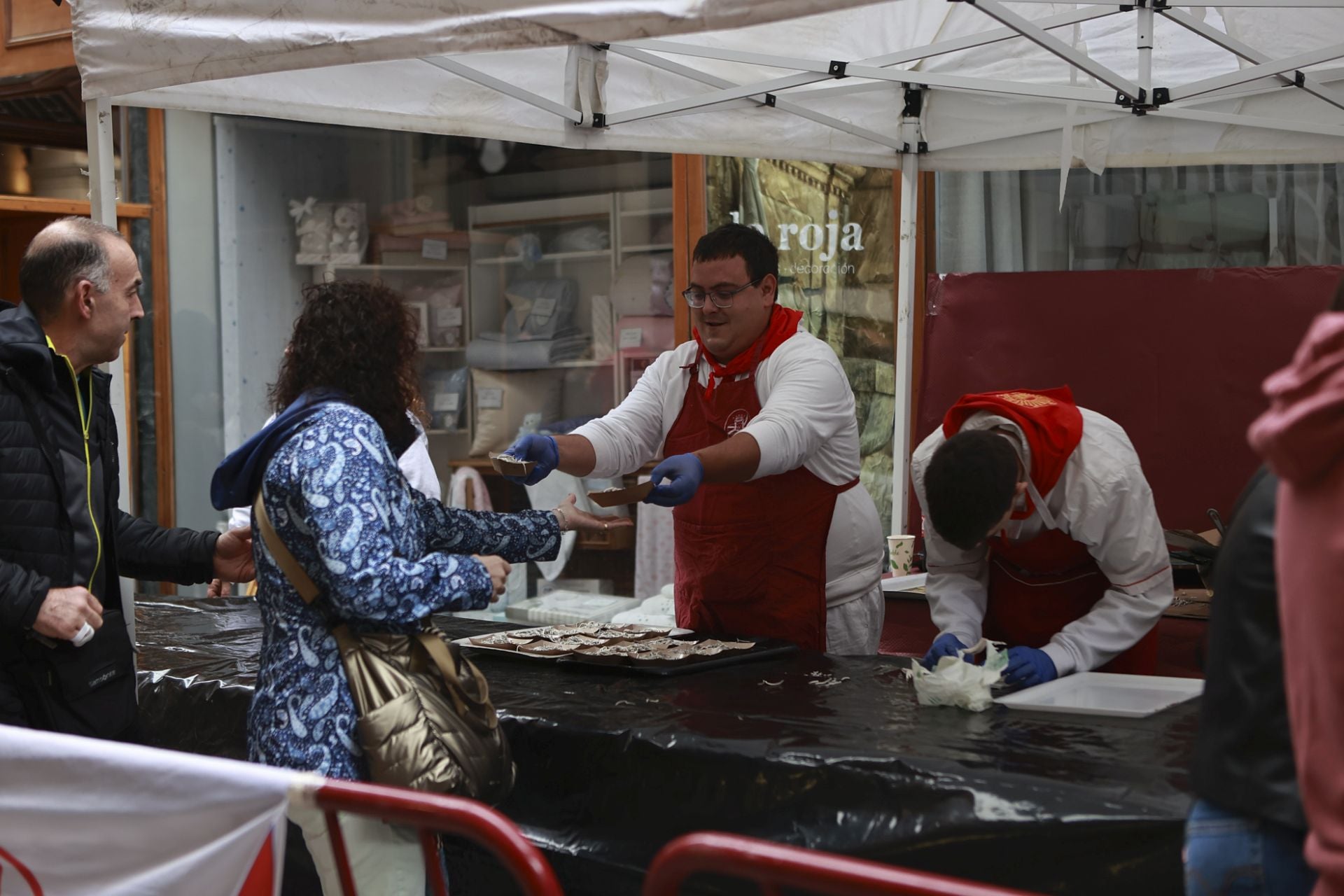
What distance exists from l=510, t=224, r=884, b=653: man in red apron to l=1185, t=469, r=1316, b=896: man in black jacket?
5.91 feet

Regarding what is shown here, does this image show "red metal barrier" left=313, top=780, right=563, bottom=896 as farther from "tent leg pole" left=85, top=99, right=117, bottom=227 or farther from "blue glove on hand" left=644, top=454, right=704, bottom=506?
"tent leg pole" left=85, top=99, right=117, bottom=227

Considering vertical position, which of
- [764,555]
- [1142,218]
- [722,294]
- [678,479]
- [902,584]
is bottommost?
[902,584]

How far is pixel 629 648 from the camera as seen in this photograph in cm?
312

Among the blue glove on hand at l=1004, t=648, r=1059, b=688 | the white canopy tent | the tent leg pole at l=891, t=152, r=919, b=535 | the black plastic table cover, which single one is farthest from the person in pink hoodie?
the tent leg pole at l=891, t=152, r=919, b=535

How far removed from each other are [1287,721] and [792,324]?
7.49 ft

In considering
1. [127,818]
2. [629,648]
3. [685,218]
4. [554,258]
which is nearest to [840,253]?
[685,218]

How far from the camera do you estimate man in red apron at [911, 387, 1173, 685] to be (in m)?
2.51

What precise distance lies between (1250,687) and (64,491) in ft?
6.73

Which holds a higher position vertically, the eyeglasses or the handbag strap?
the eyeglasses

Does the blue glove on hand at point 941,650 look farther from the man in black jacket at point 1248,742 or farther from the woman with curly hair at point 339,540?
the man in black jacket at point 1248,742

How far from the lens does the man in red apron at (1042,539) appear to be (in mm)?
2512

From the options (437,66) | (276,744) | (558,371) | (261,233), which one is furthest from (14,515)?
(261,233)

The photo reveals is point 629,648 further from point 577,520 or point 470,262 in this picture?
point 470,262

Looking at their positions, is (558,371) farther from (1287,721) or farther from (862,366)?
(1287,721)
